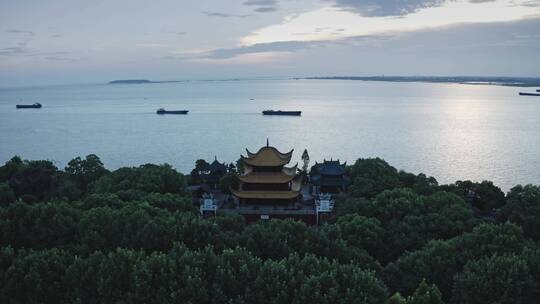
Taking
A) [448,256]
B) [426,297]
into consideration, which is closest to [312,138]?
[448,256]

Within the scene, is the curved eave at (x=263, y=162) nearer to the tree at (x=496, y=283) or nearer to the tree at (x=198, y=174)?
the tree at (x=198, y=174)

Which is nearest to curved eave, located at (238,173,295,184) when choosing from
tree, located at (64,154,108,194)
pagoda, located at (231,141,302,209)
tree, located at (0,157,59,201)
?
pagoda, located at (231,141,302,209)

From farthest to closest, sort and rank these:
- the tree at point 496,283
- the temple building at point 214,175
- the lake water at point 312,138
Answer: the lake water at point 312,138
the temple building at point 214,175
the tree at point 496,283

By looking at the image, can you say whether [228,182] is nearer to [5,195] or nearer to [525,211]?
[5,195]

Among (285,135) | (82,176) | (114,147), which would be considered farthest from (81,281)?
(285,135)

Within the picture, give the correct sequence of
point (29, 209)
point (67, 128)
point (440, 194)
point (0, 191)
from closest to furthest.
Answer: point (29, 209)
point (440, 194)
point (0, 191)
point (67, 128)

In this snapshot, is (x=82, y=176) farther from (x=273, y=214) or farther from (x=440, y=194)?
(x=440, y=194)

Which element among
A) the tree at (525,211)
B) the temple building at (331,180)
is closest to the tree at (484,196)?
the tree at (525,211)
